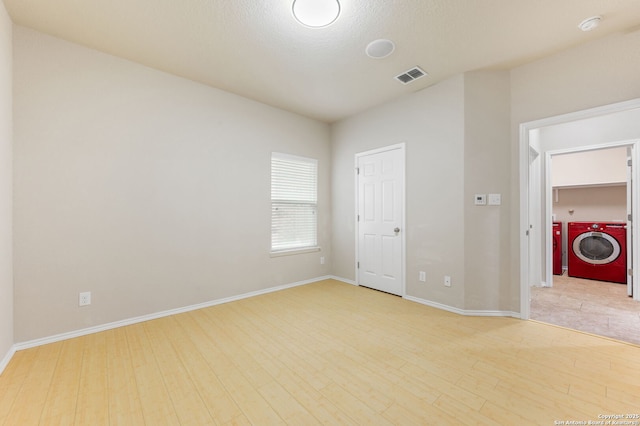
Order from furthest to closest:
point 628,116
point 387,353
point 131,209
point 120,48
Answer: point 628,116 → point 131,209 → point 120,48 → point 387,353

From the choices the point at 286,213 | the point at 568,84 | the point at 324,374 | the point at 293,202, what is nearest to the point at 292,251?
the point at 286,213

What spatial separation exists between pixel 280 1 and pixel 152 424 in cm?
288

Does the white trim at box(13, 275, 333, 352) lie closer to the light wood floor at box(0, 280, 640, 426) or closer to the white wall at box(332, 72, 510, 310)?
the light wood floor at box(0, 280, 640, 426)

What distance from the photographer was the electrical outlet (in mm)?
2572

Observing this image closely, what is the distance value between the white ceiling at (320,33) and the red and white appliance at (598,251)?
3505 millimetres

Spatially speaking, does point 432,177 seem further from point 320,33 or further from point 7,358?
point 7,358

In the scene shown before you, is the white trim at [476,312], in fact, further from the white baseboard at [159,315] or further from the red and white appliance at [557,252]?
the red and white appliance at [557,252]

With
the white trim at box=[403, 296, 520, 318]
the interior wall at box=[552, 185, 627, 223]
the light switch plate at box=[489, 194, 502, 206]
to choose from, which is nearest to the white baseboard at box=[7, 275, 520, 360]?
the white trim at box=[403, 296, 520, 318]

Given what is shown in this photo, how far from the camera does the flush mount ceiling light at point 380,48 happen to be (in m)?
2.50

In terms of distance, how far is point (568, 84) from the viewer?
2625 mm

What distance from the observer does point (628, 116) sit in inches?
141

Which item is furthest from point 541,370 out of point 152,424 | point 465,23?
point 465,23

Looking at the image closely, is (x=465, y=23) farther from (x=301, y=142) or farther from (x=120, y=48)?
(x=120, y=48)

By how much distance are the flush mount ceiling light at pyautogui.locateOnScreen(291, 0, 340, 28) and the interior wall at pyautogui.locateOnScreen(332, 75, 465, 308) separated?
1.78 m
